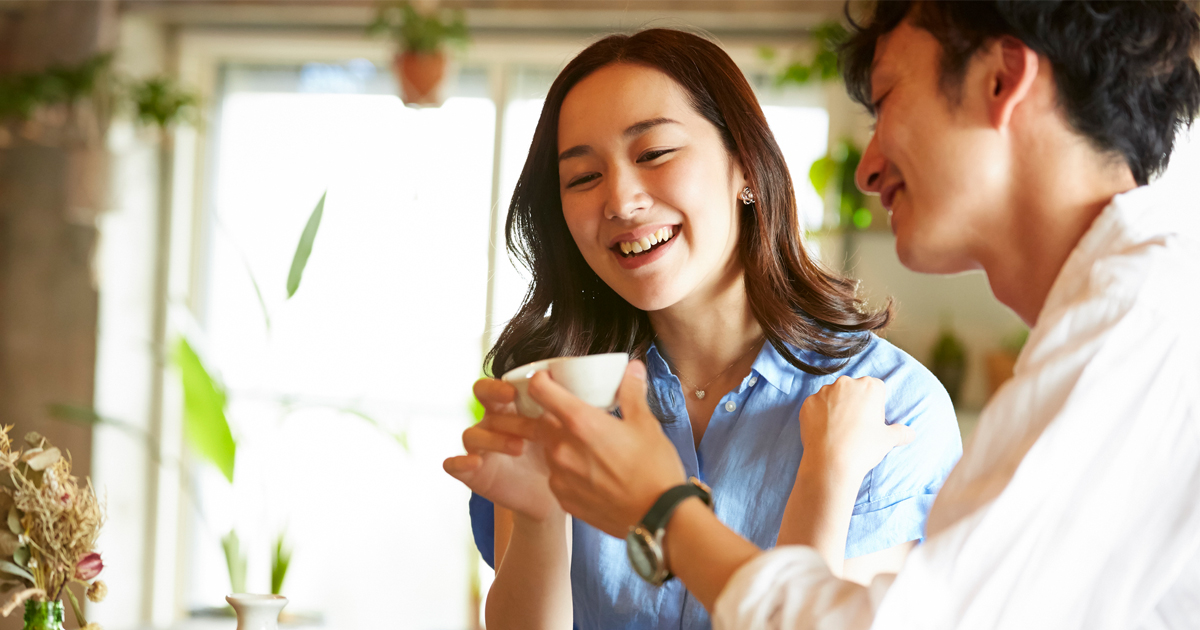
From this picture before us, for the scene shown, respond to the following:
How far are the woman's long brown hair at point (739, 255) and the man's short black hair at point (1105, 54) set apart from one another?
501mm

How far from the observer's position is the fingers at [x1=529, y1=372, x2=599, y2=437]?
0.81m

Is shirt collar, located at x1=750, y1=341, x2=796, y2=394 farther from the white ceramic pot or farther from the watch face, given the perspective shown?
the white ceramic pot

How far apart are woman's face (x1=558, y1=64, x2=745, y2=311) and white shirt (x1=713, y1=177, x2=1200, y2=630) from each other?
64 cm

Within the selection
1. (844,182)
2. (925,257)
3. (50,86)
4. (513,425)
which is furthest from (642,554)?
(50,86)

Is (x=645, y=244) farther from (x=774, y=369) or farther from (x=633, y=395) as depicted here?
(x=633, y=395)

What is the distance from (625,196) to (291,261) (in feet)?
9.08

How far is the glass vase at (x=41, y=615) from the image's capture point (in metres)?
1.03

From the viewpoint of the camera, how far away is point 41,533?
1.02 meters

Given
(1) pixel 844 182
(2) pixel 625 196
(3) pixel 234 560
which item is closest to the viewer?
(2) pixel 625 196

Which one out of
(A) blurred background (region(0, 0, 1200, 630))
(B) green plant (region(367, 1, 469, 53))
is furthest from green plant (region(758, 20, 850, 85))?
(B) green plant (region(367, 1, 469, 53))

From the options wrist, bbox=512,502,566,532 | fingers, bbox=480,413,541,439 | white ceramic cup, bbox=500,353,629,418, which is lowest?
wrist, bbox=512,502,566,532

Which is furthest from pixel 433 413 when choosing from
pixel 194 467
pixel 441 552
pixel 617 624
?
pixel 617 624

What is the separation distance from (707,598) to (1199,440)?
0.39 m

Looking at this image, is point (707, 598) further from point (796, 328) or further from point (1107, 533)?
point (796, 328)
